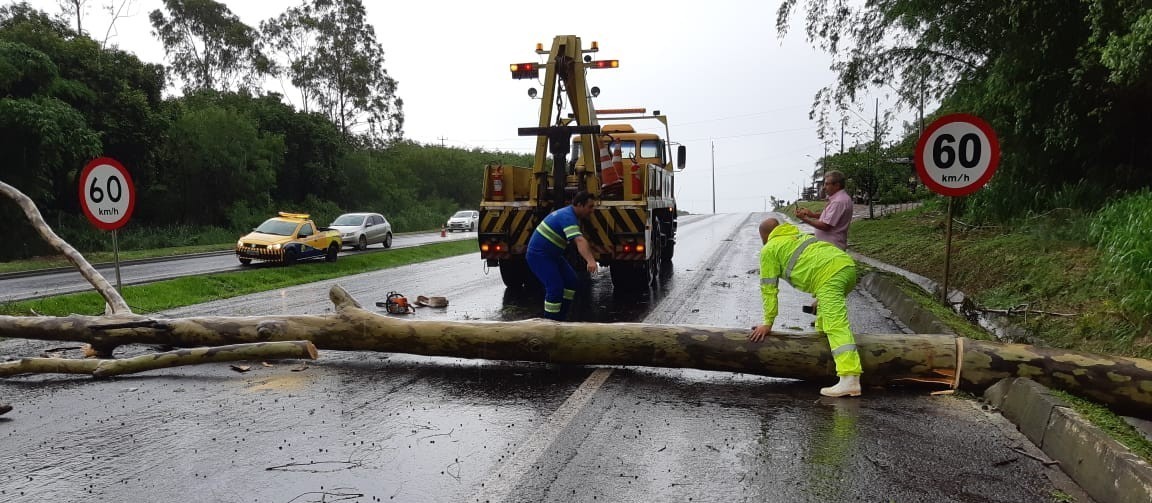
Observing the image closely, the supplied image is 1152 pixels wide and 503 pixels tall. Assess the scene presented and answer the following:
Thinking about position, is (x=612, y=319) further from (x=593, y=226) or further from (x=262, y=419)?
(x=262, y=419)

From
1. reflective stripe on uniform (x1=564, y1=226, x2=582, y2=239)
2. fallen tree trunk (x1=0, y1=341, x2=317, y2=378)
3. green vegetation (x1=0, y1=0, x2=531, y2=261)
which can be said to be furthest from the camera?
green vegetation (x1=0, y1=0, x2=531, y2=261)

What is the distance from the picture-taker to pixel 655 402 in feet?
16.3

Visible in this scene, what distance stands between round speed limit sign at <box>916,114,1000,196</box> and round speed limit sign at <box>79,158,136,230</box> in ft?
28.7

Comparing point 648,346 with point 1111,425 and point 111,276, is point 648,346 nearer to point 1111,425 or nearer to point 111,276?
point 1111,425

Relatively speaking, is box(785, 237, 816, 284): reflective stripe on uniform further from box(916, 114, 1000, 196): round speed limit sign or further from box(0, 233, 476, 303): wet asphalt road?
box(0, 233, 476, 303): wet asphalt road

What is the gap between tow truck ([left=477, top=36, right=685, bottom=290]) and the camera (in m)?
9.86

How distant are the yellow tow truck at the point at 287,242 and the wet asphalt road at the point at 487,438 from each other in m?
12.0

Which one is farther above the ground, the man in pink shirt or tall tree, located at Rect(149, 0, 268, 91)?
tall tree, located at Rect(149, 0, 268, 91)

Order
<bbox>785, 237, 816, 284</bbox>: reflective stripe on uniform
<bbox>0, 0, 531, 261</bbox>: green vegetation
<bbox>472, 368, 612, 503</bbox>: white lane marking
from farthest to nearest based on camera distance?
<bbox>0, 0, 531, 261</bbox>: green vegetation, <bbox>785, 237, 816, 284</bbox>: reflective stripe on uniform, <bbox>472, 368, 612, 503</bbox>: white lane marking

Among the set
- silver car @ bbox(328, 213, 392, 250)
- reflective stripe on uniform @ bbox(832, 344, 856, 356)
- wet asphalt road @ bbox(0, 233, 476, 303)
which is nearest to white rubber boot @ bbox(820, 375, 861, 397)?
reflective stripe on uniform @ bbox(832, 344, 856, 356)

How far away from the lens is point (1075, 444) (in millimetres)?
3666

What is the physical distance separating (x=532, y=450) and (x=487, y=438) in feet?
1.13

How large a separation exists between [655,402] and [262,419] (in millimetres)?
2550

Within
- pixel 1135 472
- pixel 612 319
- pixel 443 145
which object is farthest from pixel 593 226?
pixel 443 145
